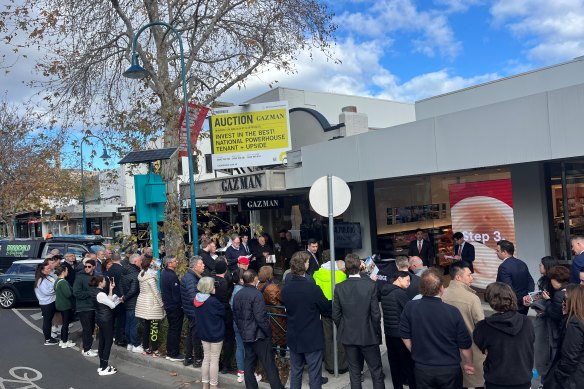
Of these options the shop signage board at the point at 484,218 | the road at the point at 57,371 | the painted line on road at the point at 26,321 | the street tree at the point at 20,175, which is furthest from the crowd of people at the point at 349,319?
the street tree at the point at 20,175

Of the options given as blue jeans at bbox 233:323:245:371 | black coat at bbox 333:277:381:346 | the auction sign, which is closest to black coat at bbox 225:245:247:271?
blue jeans at bbox 233:323:245:371

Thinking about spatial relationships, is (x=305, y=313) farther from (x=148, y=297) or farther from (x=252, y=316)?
(x=148, y=297)

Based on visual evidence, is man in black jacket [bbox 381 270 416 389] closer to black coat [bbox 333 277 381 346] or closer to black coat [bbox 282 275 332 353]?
black coat [bbox 333 277 381 346]

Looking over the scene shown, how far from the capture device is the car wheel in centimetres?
1451

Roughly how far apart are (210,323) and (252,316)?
85 centimetres

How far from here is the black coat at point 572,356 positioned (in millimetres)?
4117

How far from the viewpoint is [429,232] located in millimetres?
13297

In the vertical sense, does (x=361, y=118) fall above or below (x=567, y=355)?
above

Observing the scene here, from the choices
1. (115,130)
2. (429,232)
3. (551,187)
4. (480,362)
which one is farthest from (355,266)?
(115,130)

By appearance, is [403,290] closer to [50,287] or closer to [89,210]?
[50,287]

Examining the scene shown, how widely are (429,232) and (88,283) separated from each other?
29.3 feet

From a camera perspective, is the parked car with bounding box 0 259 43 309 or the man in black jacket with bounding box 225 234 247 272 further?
the parked car with bounding box 0 259 43 309

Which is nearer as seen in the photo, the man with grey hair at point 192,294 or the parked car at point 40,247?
the man with grey hair at point 192,294

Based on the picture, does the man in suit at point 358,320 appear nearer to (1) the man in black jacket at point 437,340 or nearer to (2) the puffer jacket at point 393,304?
(2) the puffer jacket at point 393,304
